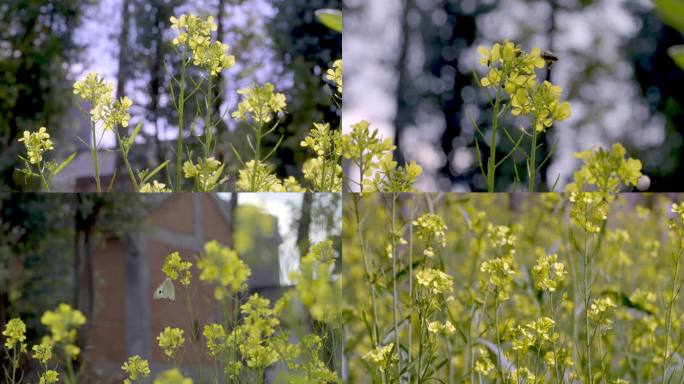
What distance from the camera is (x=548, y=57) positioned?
63.0 inches

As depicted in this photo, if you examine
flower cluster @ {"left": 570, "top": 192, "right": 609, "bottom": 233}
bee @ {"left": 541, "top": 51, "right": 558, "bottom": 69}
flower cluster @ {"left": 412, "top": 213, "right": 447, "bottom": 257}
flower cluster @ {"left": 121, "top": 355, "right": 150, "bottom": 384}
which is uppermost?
bee @ {"left": 541, "top": 51, "right": 558, "bottom": 69}

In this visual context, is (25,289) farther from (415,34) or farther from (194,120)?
(415,34)

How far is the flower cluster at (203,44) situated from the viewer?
1.57m

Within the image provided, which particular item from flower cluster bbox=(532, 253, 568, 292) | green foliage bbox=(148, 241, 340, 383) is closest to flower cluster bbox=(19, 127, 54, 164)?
green foliage bbox=(148, 241, 340, 383)

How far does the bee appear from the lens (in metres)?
1.59

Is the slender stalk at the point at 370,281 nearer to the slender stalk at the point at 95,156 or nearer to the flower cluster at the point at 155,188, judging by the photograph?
the flower cluster at the point at 155,188

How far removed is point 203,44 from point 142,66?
178 mm

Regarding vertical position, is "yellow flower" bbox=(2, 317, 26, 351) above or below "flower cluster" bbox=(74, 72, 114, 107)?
below

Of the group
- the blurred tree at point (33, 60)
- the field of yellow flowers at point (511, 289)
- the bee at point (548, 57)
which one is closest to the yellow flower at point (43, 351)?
the blurred tree at point (33, 60)

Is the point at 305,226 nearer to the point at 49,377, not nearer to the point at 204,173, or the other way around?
the point at 204,173

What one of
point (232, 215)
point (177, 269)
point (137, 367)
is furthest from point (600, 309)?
point (137, 367)

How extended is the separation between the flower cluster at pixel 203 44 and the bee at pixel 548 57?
75cm

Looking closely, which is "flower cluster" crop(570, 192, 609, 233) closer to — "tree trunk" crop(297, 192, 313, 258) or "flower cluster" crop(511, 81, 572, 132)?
"flower cluster" crop(511, 81, 572, 132)

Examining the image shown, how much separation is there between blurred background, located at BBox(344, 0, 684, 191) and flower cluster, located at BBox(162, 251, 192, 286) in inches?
22.3
